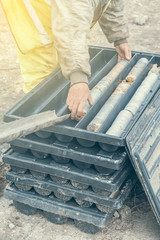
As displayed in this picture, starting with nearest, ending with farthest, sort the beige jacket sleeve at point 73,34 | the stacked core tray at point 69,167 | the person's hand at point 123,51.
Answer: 1. the stacked core tray at point 69,167
2. the beige jacket sleeve at point 73,34
3. the person's hand at point 123,51

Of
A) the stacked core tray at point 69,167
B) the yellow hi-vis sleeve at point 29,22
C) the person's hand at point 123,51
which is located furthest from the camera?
the person's hand at point 123,51

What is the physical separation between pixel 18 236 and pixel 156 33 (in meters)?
4.60

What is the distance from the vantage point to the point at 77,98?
271cm

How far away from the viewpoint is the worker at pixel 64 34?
2748 millimetres

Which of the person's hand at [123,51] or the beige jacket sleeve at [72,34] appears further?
the person's hand at [123,51]

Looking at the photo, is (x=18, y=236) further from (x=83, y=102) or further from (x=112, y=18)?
(x=112, y=18)

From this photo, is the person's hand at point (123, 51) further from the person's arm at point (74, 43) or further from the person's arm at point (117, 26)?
the person's arm at point (74, 43)

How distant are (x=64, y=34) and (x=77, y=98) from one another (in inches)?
18.7

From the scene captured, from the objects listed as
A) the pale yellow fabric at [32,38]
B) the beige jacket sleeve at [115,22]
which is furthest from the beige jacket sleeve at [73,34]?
the beige jacket sleeve at [115,22]

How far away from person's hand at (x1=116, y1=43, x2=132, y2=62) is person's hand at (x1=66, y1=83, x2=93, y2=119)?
3.25 feet

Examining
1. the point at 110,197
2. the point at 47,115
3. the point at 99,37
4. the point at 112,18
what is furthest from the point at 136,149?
the point at 99,37

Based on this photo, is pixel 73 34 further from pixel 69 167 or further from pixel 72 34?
pixel 69 167

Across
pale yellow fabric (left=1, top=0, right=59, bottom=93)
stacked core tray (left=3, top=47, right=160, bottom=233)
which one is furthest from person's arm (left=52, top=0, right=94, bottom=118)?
pale yellow fabric (left=1, top=0, right=59, bottom=93)

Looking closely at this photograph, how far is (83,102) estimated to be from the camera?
2713mm
